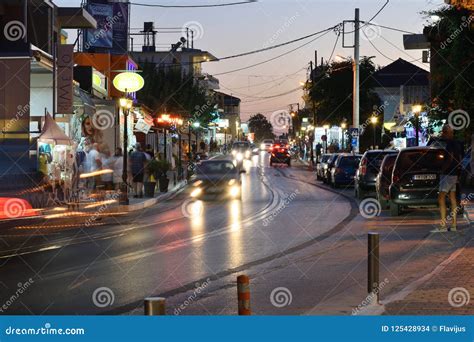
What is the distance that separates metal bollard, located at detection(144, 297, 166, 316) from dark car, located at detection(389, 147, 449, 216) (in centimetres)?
1582

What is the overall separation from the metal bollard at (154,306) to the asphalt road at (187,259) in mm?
3559

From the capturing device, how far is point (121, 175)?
30562 mm

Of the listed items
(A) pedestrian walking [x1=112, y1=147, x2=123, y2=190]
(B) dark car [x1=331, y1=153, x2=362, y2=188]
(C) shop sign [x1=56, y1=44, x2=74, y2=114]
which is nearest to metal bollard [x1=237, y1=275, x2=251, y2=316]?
(A) pedestrian walking [x1=112, y1=147, x2=123, y2=190]

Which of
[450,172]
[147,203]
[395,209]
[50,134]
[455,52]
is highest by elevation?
[455,52]

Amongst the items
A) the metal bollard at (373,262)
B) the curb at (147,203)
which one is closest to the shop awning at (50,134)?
the curb at (147,203)

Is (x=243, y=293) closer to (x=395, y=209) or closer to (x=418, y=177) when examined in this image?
(x=418, y=177)

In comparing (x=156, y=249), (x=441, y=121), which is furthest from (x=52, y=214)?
(x=441, y=121)

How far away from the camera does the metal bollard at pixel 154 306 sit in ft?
18.3

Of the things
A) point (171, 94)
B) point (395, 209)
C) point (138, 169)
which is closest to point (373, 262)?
point (395, 209)

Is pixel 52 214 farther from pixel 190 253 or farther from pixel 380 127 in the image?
pixel 380 127

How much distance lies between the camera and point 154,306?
5.63m

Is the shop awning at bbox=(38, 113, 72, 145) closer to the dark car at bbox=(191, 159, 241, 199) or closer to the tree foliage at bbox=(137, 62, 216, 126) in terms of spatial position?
the dark car at bbox=(191, 159, 241, 199)

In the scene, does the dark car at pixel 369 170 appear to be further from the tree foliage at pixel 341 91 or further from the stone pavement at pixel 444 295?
the tree foliage at pixel 341 91

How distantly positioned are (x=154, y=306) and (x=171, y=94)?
66223 mm
